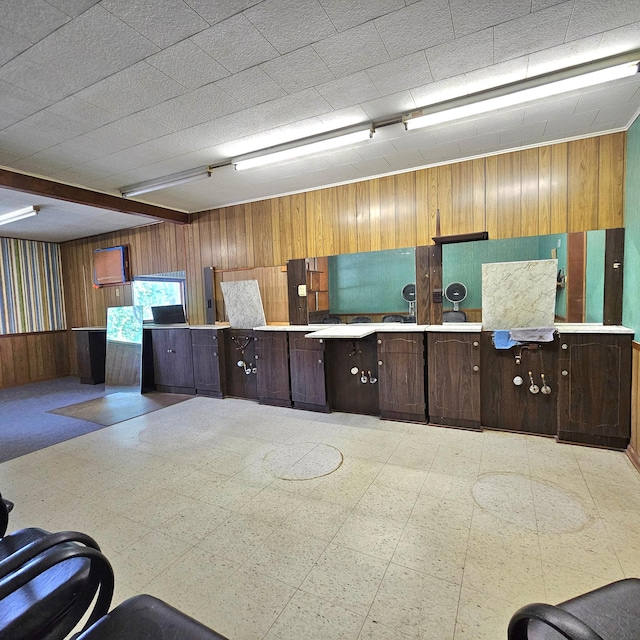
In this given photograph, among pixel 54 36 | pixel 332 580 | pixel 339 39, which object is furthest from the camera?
pixel 339 39

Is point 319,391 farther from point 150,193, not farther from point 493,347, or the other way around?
point 150,193

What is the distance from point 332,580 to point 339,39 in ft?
10.1

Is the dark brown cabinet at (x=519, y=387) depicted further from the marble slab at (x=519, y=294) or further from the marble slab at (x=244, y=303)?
→ the marble slab at (x=244, y=303)

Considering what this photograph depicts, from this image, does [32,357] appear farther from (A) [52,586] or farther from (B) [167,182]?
(A) [52,586]

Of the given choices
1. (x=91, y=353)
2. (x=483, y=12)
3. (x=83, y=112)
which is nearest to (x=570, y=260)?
(x=483, y=12)

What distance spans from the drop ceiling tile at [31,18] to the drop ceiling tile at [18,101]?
0.65 m

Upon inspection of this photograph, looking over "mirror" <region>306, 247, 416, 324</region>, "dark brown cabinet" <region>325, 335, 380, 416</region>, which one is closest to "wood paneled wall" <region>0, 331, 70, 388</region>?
"mirror" <region>306, 247, 416, 324</region>

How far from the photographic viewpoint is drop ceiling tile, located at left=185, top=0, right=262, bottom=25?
1854 mm

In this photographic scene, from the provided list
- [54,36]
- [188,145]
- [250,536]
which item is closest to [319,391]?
[250,536]

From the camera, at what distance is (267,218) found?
532 cm

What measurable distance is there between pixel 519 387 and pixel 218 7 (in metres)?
3.90

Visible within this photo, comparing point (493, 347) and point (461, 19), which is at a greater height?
point (461, 19)

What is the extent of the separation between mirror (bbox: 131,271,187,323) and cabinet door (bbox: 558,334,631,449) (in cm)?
562

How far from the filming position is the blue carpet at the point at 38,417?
3.97 metres
